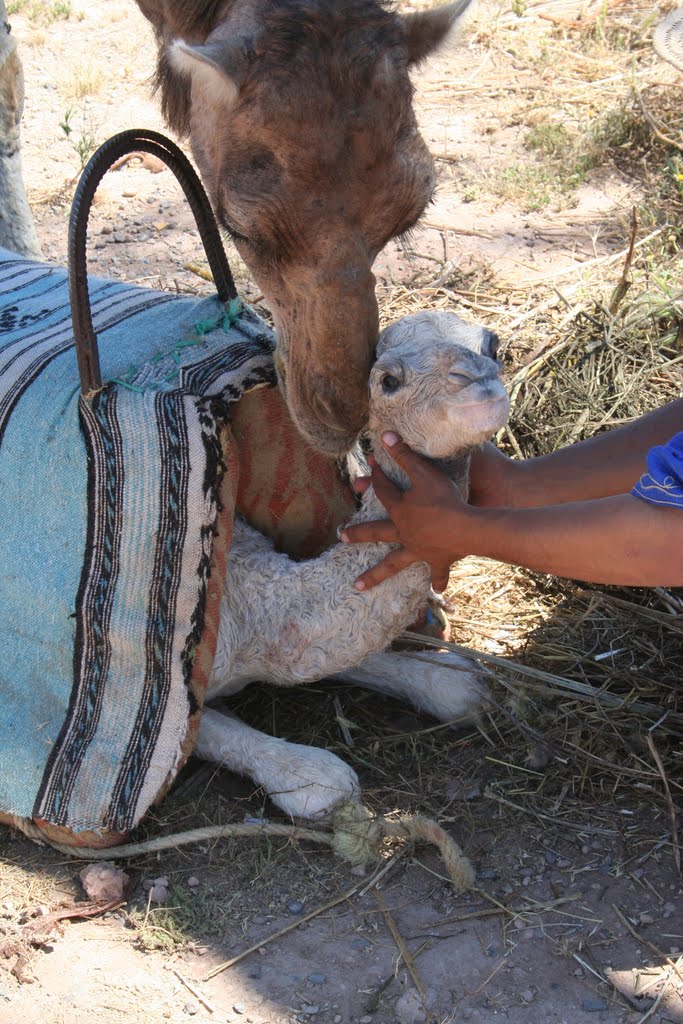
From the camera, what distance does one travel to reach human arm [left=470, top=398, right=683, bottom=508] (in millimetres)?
3088

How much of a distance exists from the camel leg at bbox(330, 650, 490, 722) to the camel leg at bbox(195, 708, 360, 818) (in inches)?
15.3

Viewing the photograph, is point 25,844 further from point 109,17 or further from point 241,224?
point 109,17

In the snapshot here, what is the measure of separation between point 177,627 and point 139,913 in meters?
0.69

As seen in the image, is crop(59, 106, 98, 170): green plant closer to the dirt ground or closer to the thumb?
the dirt ground

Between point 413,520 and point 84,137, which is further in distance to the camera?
point 84,137

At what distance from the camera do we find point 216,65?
2582 mm

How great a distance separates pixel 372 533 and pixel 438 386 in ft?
1.52

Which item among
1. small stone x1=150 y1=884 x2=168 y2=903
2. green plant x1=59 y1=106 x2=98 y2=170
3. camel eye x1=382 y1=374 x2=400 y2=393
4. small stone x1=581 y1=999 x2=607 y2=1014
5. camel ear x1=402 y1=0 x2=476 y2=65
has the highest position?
camel ear x1=402 y1=0 x2=476 y2=65

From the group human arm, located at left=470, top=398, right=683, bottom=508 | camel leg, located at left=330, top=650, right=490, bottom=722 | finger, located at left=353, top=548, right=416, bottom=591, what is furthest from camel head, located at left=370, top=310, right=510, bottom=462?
camel leg, located at left=330, top=650, right=490, bottom=722

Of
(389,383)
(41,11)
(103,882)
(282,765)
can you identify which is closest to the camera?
(389,383)

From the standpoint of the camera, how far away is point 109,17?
8.44m

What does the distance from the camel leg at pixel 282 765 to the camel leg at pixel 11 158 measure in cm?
270

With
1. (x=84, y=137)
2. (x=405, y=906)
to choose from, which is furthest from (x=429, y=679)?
(x=84, y=137)

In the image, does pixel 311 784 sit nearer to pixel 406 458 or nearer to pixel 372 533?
pixel 372 533
